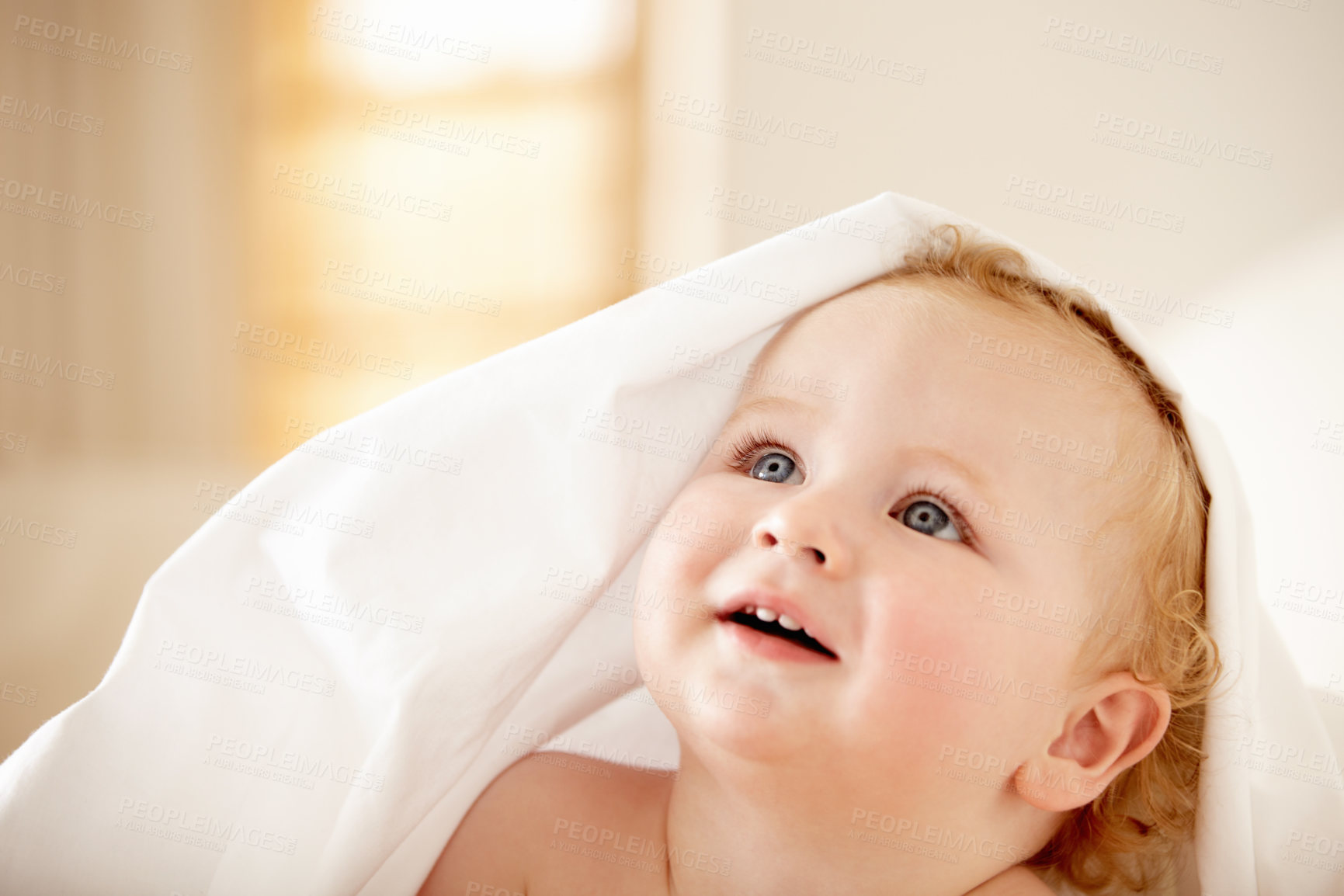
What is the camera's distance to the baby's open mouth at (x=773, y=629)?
0.62m

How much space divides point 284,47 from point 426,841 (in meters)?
1.95

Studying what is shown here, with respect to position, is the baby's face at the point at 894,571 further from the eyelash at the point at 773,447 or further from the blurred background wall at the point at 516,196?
the blurred background wall at the point at 516,196

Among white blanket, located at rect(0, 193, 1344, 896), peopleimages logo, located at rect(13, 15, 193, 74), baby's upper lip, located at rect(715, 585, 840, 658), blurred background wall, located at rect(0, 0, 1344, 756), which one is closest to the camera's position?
baby's upper lip, located at rect(715, 585, 840, 658)

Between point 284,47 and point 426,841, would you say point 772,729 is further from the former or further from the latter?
point 284,47

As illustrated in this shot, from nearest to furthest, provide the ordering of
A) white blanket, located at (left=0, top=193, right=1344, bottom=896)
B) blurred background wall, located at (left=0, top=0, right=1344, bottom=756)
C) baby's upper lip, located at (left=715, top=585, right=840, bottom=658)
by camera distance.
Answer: baby's upper lip, located at (left=715, top=585, right=840, bottom=658)
white blanket, located at (left=0, top=193, right=1344, bottom=896)
blurred background wall, located at (left=0, top=0, right=1344, bottom=756)

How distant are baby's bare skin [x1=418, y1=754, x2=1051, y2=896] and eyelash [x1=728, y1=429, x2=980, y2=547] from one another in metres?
0.30

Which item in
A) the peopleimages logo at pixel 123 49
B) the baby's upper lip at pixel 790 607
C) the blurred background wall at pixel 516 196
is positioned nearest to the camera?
the baby's upper lip at pixel 790 607

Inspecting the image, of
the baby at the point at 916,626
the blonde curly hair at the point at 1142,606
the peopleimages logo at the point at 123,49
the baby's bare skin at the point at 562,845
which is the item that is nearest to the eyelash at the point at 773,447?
the baby at the point at 916,626

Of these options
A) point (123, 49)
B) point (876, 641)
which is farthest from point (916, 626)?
point (123, 49)

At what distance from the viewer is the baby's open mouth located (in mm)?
622

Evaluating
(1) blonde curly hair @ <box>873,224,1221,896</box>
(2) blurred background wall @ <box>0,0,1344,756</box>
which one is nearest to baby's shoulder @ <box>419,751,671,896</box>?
(1) blonde curly hair @ <box>873,224,1221,896</box>

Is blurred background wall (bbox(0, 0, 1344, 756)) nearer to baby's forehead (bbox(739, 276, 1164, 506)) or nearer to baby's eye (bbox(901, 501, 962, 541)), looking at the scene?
baby's forehead (bbox(739, 276, 1164, 506))

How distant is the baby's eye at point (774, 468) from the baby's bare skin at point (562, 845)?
299mm

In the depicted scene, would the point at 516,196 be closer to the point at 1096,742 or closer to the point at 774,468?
the point at 774,468
